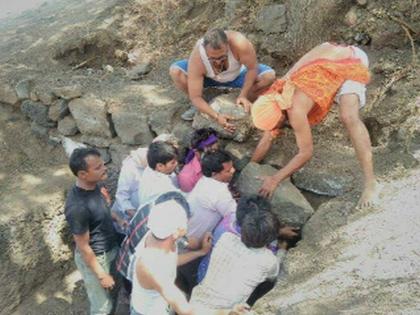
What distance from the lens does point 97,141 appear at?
17.7 feet

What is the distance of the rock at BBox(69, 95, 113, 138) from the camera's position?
5.28m

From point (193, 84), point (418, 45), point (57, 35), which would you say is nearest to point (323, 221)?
point (193, 84)

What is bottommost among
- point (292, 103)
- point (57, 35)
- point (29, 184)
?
point (29, 184)

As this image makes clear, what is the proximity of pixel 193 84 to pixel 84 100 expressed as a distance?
1553 mm

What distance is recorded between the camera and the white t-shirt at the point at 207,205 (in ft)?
11.8

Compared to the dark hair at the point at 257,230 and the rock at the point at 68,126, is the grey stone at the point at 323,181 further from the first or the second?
the rock at the point at 68,126

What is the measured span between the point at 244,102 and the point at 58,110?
7.39 ft

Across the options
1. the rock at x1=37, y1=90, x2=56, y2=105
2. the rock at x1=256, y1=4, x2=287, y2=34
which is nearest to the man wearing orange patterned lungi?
the rock at x1=256, y1=4, x2=287, y2=34

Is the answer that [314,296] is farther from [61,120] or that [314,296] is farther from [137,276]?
[61,120]

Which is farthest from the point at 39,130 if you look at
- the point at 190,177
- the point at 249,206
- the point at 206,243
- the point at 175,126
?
the point at 249,206

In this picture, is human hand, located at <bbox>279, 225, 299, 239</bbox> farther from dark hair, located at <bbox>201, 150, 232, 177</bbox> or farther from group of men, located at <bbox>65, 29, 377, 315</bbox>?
dark hair, located at <bbox>201, 150, 232, 177</bbox>

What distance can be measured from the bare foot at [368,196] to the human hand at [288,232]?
0.50 meters

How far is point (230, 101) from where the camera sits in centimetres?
445

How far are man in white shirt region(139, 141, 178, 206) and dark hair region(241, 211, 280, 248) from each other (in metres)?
0.77
